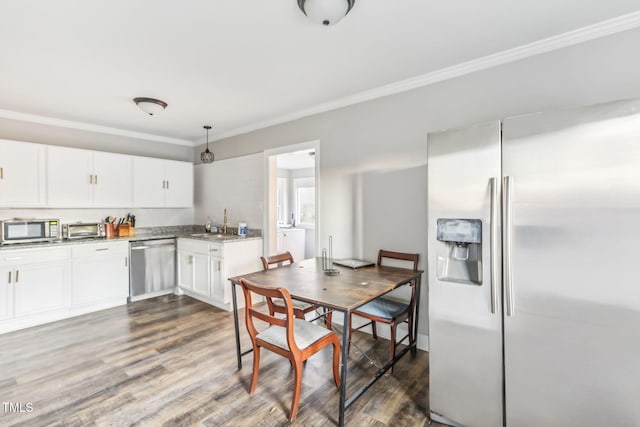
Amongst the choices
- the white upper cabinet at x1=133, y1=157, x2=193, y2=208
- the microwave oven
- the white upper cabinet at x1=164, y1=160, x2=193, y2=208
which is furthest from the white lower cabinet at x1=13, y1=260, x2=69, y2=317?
the white upper cabinet at x1=164, y1=160, x2=193, y2=208

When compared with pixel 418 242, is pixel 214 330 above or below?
below

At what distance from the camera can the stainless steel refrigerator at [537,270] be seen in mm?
1437

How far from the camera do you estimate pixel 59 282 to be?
142 inches

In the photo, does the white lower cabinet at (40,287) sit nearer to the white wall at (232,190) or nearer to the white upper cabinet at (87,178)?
the white upper cabinet at (87,178)

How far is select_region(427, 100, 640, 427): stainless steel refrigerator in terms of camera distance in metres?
1.44

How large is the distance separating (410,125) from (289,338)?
2.17 metres

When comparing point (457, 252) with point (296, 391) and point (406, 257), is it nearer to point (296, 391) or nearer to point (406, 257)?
point (406, 257)

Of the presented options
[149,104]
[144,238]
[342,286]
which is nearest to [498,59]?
[342,286]

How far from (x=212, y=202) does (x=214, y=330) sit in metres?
2.40

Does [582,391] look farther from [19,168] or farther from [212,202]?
[19,168]

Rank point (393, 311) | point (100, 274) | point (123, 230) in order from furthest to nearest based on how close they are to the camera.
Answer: point (123, 230) < point (100, 274) < point (393, 311)

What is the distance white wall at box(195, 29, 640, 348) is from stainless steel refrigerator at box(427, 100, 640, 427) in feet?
2.97

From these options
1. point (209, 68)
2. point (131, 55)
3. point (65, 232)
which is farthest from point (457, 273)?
point (65, 232)

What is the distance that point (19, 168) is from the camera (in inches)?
141
